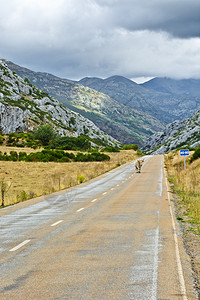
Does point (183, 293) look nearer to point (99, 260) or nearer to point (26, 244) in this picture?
point (99, 260)

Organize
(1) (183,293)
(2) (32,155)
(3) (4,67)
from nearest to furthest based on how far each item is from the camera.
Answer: (1) (183,293) < (2) (32,155) < (3) (4,67)

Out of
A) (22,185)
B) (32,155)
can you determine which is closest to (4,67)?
(32,155)

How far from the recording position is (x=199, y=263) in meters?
7.34

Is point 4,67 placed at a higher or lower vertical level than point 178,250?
A: higher

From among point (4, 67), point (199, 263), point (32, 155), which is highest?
point (4, 67)

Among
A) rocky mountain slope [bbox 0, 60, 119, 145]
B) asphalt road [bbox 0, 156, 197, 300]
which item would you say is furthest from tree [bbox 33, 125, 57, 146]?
asphalt road [bbox 0, 156, 197, 300]

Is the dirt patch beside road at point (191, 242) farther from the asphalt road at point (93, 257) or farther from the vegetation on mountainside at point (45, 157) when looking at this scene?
the vegetation on mountainside at point (45, 157)

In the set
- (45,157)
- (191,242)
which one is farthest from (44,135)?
(191,242)

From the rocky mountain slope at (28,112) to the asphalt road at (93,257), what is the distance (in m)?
104

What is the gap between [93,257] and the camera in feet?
24.3

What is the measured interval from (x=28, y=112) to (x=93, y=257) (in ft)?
412

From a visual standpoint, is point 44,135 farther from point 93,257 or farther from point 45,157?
point 93,257

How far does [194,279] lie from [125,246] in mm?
2568

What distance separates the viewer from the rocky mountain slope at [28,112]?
11425 centimetres
